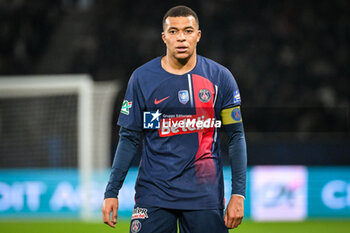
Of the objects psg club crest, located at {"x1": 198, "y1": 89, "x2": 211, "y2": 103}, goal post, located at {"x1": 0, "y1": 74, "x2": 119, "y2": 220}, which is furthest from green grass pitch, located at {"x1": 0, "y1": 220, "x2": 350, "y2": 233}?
psg club crest, located at {"x1": 198, "y1": 89, "x2": 211, "y2": 103}

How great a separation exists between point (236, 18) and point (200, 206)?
10.6 m

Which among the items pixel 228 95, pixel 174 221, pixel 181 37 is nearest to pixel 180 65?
pixel 181 37

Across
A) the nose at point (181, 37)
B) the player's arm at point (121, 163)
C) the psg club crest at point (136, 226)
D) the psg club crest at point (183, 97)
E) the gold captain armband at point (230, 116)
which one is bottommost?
the psg club crest at point (136, 226)

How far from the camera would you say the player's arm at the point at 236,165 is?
2623 mm

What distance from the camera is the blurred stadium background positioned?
8242mm

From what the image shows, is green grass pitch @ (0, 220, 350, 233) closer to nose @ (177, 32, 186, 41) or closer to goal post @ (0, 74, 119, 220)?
goal post @ (0, 74, 119, 220)

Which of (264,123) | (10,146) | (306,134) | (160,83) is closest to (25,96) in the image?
(10,146)

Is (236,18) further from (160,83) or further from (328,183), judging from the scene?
(160,83)

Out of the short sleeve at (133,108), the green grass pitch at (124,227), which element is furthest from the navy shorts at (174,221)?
the green grass pitch at (124,227)

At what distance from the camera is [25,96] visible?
29.0ft

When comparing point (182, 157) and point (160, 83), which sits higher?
point (160, 83)

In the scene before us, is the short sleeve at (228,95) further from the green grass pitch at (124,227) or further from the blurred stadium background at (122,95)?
the blurred stadium background at (122,95)

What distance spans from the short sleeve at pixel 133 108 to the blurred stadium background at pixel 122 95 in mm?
4697

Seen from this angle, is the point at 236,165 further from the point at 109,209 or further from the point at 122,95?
the point at 122,95
